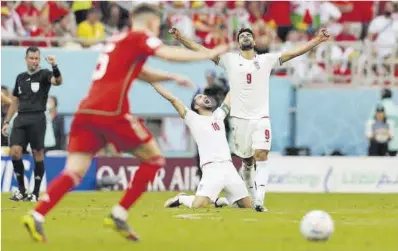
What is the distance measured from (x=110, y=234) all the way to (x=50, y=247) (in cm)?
156

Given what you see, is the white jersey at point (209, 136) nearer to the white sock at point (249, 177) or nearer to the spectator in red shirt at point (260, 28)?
the white sock at point (249, 177)

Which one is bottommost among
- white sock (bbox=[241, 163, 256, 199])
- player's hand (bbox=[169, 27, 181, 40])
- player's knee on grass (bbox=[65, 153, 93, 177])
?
white sock (bbox=[241, 163, 256, 199])

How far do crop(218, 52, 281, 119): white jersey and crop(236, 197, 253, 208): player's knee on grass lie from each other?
4.29 feet

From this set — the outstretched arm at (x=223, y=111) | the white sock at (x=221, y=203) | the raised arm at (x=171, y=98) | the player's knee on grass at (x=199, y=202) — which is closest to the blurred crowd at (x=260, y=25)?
the outstretched arm at (x=223, y=111)

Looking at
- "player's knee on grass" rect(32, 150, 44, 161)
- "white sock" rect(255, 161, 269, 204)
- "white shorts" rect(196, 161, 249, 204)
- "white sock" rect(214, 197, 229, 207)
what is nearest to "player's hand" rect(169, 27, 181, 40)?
"white shorts" rect(196, 161, 249, 204)

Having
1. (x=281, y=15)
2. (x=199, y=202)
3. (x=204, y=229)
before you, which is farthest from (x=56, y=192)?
(x=281, y=15)

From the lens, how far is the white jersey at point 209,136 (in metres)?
18.3

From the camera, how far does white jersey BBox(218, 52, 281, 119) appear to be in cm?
1856

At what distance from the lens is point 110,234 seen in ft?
42.7

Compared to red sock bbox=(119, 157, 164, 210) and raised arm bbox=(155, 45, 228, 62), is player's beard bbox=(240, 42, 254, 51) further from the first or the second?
raised arm bbox=(155, 45, 228, 62)

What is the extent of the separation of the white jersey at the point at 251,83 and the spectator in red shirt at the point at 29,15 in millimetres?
12618

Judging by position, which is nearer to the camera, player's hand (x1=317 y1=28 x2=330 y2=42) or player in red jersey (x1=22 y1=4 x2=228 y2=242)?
player in red jersey (x1=22 y1=4 x2=228 y2=242)

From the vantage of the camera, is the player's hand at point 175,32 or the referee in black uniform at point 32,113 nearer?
the player's hand at point 175,32

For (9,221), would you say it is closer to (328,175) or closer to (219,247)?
(219,247)
